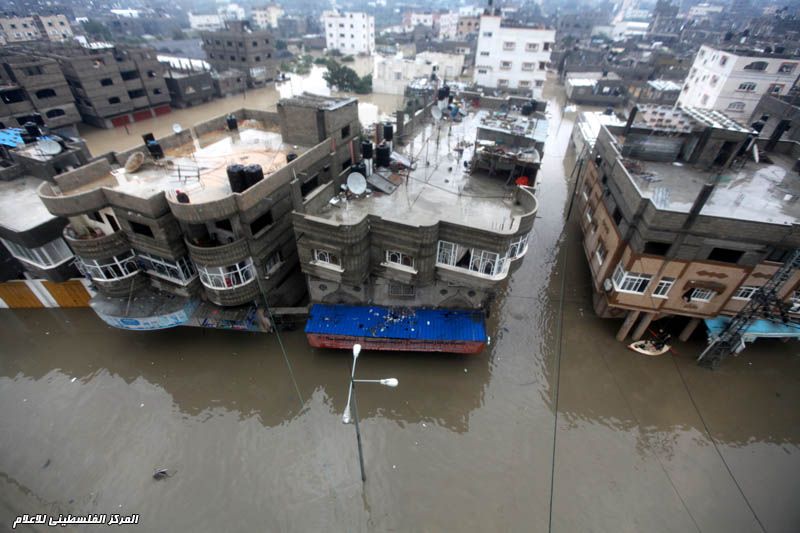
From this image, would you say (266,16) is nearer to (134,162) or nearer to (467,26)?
(467,26)

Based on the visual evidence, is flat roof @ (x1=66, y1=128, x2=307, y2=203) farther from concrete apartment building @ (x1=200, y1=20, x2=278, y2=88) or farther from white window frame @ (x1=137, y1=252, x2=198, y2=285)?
concrete apartment building @ (x1=200, y1=20, x2=278, y2=88)

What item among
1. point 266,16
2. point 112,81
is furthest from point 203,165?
point 266,16

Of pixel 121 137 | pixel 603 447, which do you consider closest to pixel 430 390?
pixel 603 447

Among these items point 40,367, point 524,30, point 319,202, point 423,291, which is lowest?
point 40,367

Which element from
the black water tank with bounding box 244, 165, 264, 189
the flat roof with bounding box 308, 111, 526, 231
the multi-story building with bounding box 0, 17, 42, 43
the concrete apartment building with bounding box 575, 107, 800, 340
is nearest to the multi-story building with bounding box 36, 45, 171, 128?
the multi-story building with bounding box 0, 17, 42, 43

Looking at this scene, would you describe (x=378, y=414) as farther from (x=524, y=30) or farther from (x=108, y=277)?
(x=524, y=30)

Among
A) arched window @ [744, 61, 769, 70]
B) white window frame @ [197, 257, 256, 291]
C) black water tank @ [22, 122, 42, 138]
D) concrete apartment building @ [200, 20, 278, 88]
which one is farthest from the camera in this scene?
concrete apartment building @ [200, 20, 278, 88]
